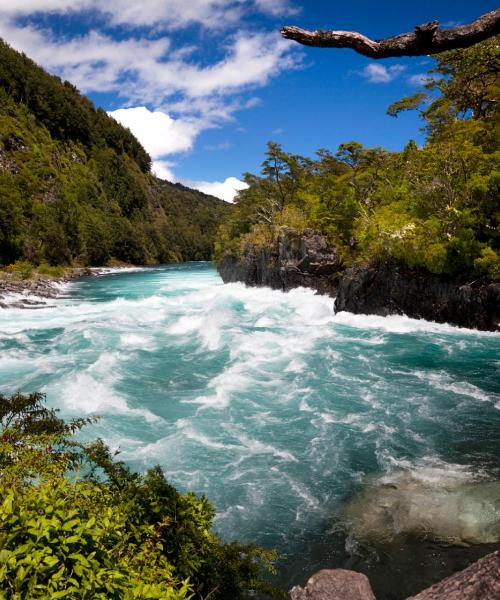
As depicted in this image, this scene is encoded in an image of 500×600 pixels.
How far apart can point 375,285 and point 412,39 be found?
27.9 metres

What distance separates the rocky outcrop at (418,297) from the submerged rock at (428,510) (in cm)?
1655

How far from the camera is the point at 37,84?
132 m

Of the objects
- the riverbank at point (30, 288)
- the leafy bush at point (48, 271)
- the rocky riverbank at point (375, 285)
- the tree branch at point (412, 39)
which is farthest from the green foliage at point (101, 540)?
the leafy bush at point (48, 271)

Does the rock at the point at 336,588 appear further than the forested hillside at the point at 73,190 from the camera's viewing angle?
No

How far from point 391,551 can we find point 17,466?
22.7 feet

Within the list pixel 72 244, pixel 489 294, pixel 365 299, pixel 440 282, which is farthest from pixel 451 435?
pixel 72 244

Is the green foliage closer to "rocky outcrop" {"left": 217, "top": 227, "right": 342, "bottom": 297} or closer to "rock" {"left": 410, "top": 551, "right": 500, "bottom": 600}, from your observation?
"rock" {"left": 410, "top": 551, "right": 500, "bottom": 600}

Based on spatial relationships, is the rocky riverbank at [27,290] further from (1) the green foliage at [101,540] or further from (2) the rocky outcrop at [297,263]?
(1) the green foliage at [101,540]

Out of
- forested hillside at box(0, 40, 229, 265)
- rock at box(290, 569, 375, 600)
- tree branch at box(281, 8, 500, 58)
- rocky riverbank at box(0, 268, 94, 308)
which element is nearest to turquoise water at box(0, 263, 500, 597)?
rock at box(290, 569, 375, 600)

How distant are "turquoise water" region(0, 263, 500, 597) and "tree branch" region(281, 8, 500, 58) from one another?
8.19 meters

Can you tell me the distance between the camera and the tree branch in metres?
3.79

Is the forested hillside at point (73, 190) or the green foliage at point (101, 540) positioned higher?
the forested hillside at point (73, 190)

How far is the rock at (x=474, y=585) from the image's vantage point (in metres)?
4.17

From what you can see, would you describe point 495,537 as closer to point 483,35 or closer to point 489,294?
point 483,35
